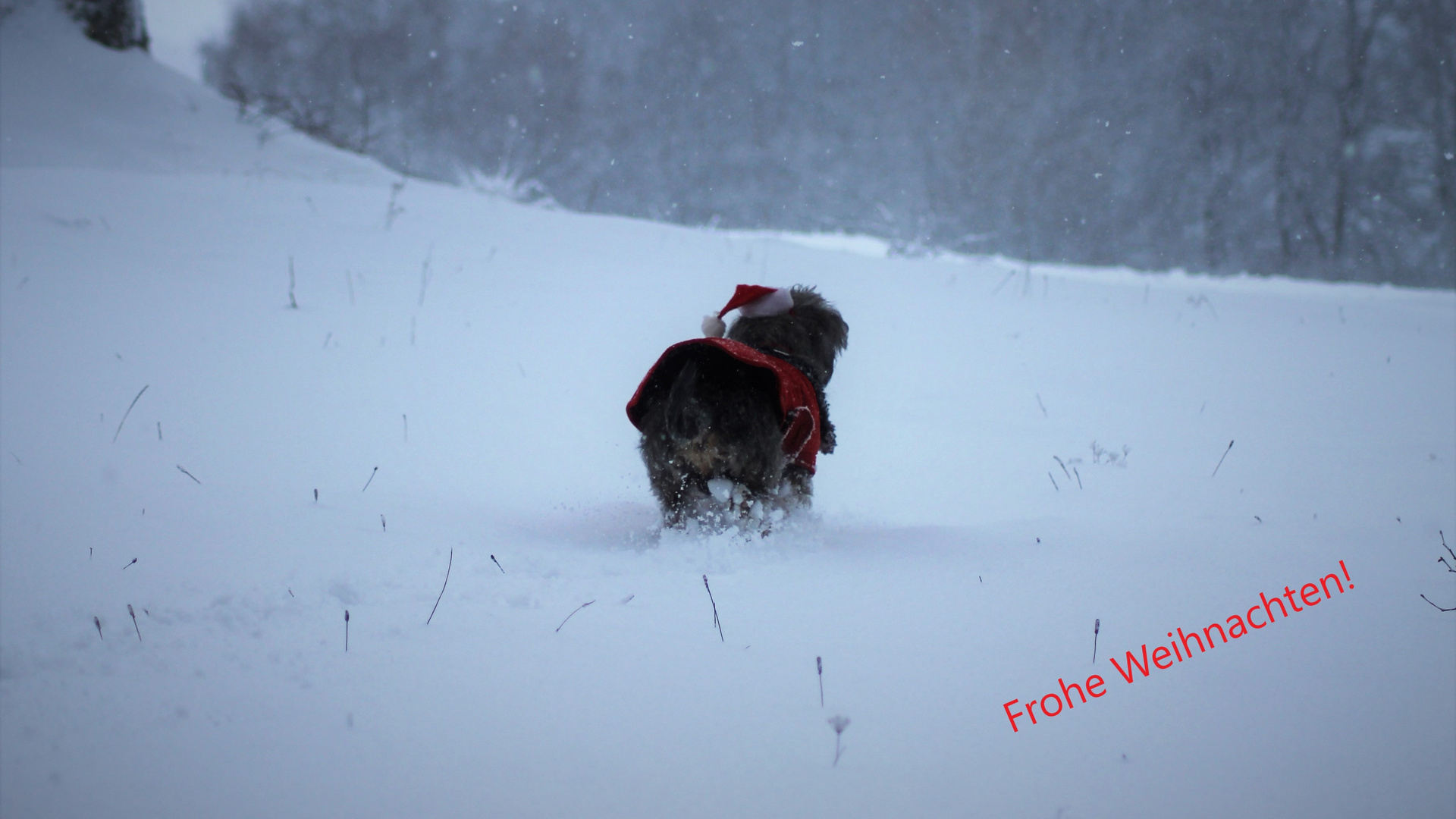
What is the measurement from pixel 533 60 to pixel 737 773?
865 inches

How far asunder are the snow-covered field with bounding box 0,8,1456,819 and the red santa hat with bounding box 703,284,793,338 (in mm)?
843

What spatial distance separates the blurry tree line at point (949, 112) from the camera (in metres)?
15.7

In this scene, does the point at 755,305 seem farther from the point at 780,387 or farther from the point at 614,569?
the point at 614,569

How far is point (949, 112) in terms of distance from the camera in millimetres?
19953

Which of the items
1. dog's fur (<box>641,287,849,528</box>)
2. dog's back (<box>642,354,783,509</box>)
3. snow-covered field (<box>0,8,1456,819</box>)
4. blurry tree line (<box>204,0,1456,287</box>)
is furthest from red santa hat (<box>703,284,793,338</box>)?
blurry tree line (<box>204,0,1456,287</box>)

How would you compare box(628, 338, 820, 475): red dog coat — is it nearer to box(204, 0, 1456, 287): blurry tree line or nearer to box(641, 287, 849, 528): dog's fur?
box(641, 287, 849, 528): dog's fur

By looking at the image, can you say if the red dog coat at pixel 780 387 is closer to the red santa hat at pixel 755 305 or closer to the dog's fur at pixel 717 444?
the dog's fur at pixel 717 444

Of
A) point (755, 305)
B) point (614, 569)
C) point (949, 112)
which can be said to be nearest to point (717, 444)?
point (614, 569)

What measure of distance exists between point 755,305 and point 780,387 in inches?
26.0

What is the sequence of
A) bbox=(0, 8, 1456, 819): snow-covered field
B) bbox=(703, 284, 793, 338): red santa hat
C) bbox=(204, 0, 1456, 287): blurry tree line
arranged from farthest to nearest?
bbox=(204, 0, 1456, 287): blurry tree line → bbox=(703, 284, 793, 338): red santa hat → bbox=(0, 8, 1456, 819): snow-covered field

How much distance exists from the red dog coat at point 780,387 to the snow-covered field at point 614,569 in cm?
34

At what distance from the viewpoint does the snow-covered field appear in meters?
1.24

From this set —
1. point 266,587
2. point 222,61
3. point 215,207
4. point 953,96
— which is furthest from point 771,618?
point 953,96

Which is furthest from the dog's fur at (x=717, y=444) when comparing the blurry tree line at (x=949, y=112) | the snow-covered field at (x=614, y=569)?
the blurry tree line at (x=949, y=112)
